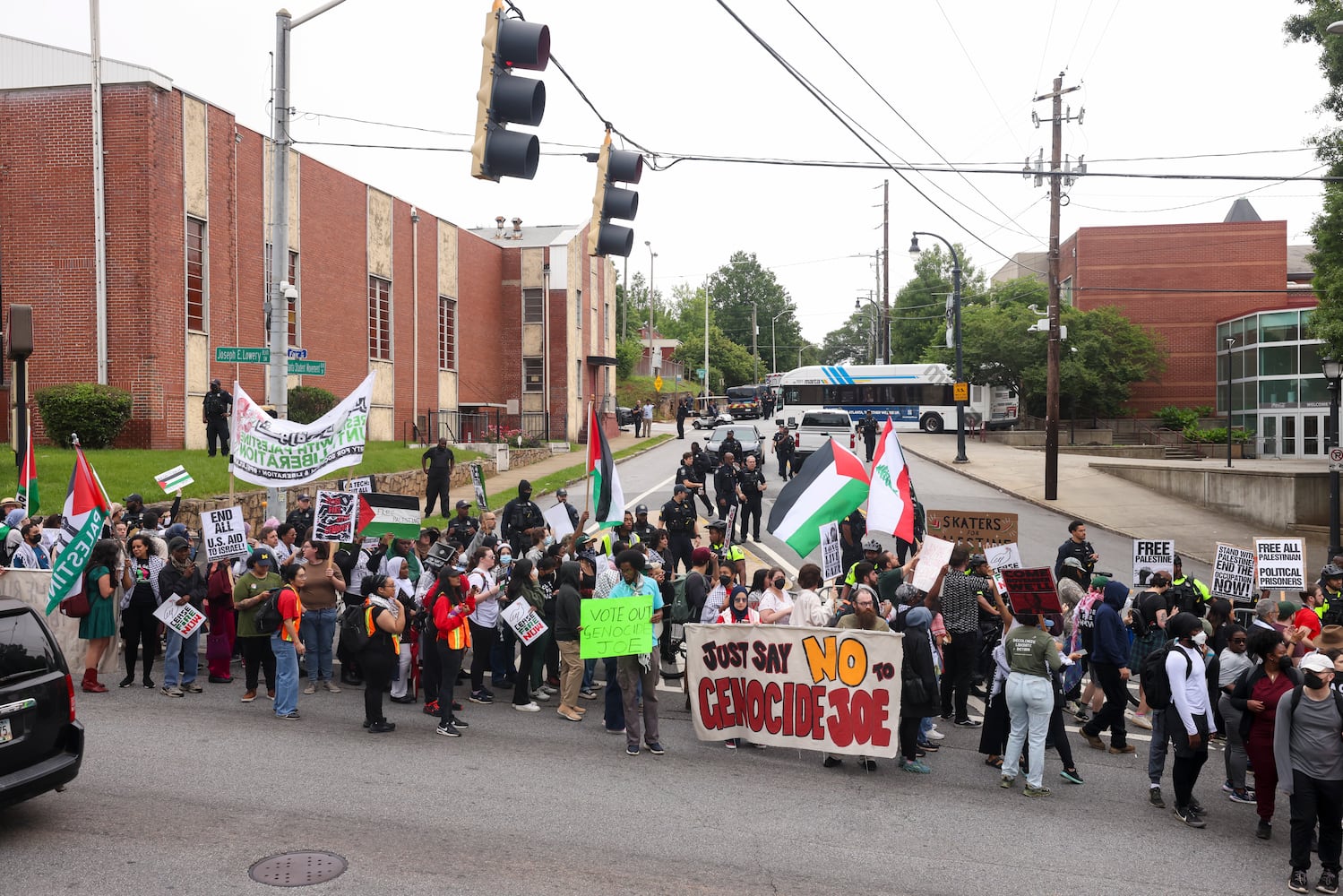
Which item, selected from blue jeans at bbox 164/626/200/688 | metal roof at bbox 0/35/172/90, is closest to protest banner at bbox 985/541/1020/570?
blue jeans at bbox 164/626/200/688

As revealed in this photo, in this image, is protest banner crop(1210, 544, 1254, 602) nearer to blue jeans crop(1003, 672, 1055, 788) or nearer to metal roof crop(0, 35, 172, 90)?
blue jeans crop(1003, 672, 1055, 788)

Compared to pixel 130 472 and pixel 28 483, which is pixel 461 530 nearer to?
pixel 28 483

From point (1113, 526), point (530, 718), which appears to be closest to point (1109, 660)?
point (530, 718)

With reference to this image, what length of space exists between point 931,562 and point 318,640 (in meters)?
6.68

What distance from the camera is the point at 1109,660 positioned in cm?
909

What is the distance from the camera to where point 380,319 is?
123ft

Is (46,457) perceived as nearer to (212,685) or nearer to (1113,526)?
(212,685)

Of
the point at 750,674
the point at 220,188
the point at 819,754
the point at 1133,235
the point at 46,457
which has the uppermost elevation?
the point at 1133,235

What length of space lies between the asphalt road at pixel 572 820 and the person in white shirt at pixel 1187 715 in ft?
0.72

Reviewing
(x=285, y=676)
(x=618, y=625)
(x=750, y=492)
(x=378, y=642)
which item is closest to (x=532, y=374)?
(x=750, y=492)

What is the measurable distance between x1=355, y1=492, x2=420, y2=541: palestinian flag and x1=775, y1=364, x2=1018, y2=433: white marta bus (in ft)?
126

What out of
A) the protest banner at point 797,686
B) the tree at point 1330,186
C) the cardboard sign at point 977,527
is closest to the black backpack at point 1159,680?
the protest banner at point 797,686

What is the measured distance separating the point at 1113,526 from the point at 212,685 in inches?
846

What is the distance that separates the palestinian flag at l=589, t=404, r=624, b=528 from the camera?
12.3m
